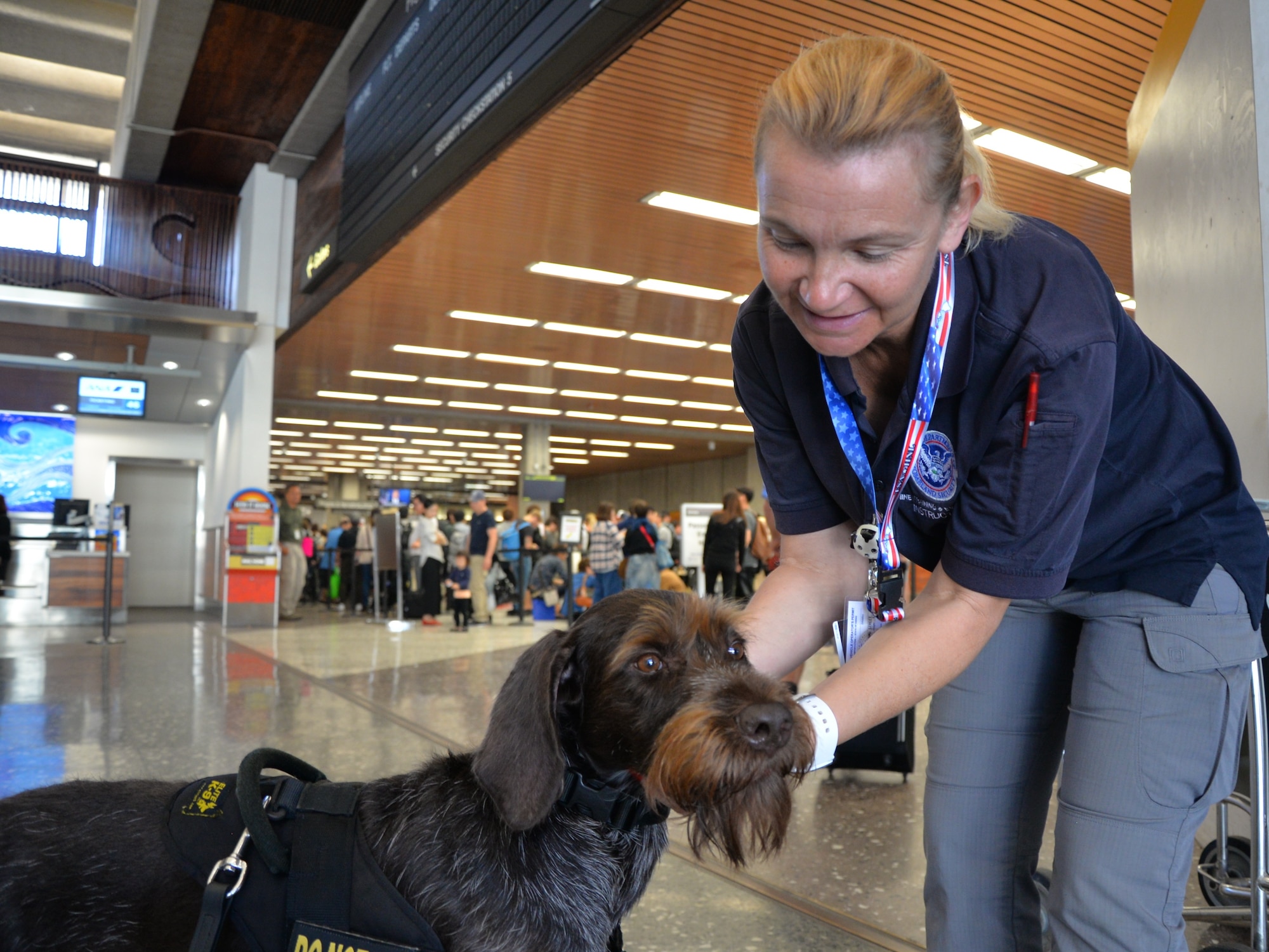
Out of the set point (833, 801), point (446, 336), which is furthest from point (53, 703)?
point (446, 336)

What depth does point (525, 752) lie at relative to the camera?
4.37 ft

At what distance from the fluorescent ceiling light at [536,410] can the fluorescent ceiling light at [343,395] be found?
3131 mm

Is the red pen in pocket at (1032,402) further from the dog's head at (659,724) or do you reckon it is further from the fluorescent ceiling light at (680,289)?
the fluorescent ceiling light at (680,289)

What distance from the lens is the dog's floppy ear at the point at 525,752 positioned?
1319 millimetres

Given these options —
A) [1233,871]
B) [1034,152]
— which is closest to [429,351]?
[1034,152]

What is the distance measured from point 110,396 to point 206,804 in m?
14.8

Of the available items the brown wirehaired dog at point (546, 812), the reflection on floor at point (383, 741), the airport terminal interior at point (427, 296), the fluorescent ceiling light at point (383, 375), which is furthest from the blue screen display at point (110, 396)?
the brown wirehaired dog at point (546, 812)

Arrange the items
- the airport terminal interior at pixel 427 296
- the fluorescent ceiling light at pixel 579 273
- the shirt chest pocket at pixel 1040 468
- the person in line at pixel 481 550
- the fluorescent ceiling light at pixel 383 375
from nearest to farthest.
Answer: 1. the shirt chest pocket at pixel 1040 468
2. the airport terminal interior at pixel 427 296
3. the fluorescent ceiling light at pixel 579 273
4. the person in line at pixel 481 550
5. the fluorescent ceiling light at pixel 383 375

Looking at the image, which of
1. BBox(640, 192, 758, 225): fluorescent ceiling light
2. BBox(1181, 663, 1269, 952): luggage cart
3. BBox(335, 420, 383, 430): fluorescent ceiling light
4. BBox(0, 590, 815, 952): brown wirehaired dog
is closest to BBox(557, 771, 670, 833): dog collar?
BBox(0, 590, 815, 952): brown wirehaired dog

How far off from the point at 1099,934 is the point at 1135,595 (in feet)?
1.59

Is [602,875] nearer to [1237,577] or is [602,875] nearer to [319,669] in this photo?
[1237,577]

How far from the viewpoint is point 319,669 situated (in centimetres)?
737

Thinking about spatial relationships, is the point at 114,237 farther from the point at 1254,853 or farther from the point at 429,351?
the point at 1254,853

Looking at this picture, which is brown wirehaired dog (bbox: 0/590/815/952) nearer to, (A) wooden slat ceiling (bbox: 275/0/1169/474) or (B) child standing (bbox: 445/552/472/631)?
(A) wooden slat ceiling (bbox: 275/0/1169/474)
